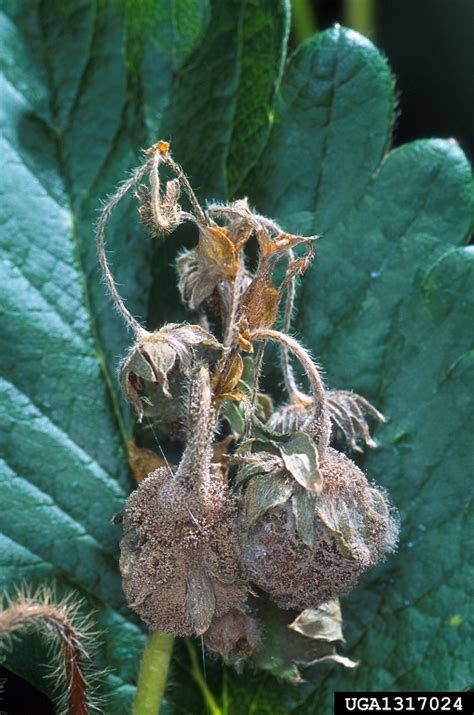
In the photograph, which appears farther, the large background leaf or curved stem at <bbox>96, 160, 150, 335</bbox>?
the large background leaf

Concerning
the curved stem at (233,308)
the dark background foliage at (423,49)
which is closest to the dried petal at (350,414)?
the curved stem at (233,308)

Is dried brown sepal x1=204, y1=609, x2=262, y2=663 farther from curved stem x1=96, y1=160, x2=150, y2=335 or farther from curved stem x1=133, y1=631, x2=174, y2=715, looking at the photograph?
curved stem x1=96, y1=160, x2=150, y2=335

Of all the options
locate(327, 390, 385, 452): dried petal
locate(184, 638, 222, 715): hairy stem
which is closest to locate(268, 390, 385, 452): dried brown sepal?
locate(327, 390, 385, 452): dried petal

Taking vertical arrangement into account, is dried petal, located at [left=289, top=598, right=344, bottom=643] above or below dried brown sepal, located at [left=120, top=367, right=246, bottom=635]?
below

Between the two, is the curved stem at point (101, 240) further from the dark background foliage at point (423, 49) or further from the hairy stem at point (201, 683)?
the dark background foliage at point (423, 49)

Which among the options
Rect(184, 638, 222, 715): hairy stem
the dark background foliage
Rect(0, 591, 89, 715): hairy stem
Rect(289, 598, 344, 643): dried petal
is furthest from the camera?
the dark background foliage

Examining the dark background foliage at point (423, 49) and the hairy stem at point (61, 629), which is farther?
the dark background foliage at point (423, 49)

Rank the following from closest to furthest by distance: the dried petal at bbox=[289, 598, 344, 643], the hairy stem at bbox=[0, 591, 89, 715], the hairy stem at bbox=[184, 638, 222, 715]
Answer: the hairy stem at bbox=[0, 591, 89, 715] < the dried petal at bbox=[289, 598, 344, 643] < the hairy stem at bbox=[184, 638, 222, 715]

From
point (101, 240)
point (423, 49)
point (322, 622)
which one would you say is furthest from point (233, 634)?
point (423, 49)
